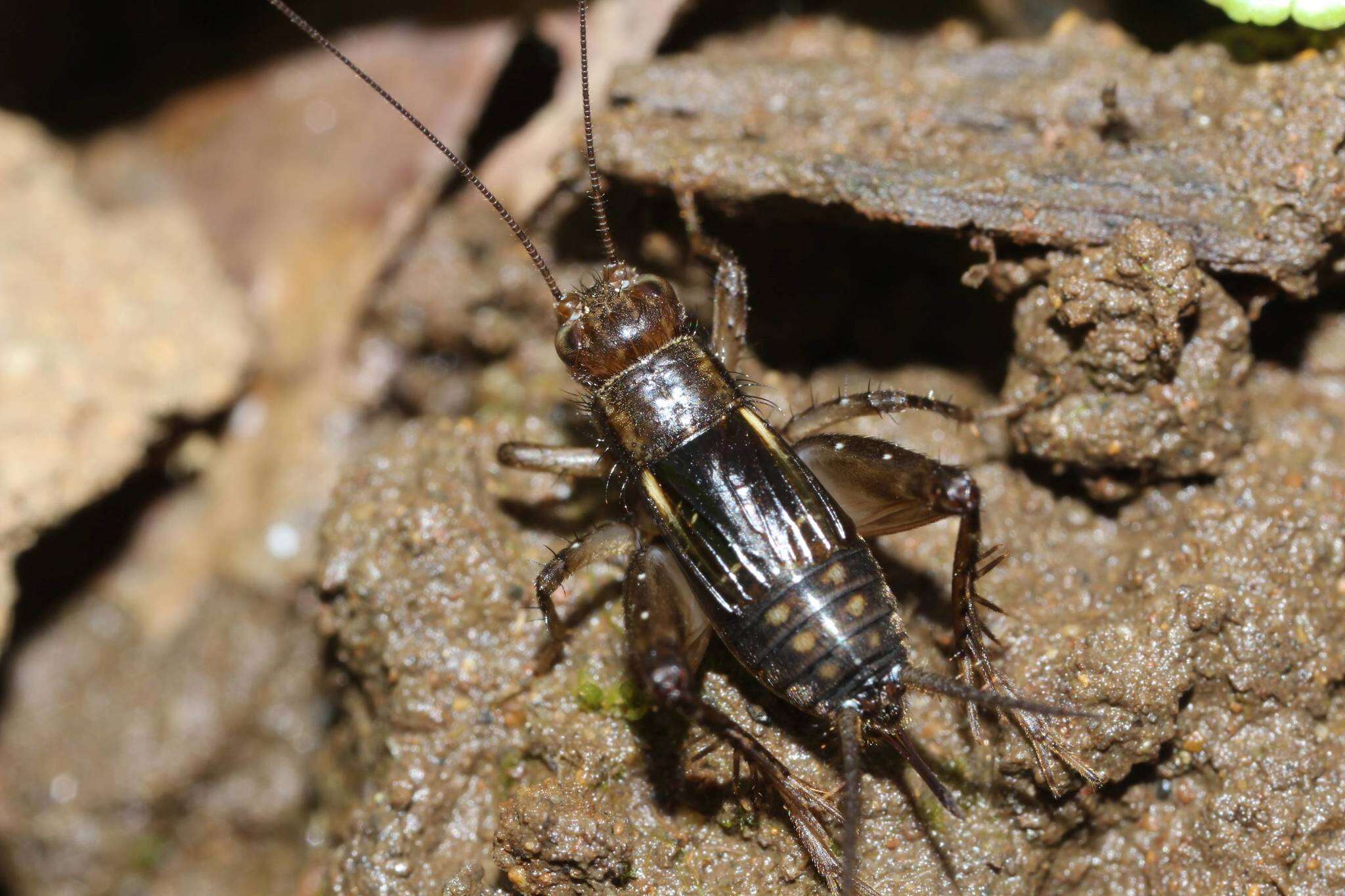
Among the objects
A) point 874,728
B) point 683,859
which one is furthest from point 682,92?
point 683,859

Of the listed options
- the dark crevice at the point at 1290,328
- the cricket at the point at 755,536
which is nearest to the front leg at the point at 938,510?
the cricket at the point at 755,536

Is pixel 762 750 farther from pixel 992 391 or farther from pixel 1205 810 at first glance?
pixel 992 391

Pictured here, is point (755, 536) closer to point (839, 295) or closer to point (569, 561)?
point (569, 561)

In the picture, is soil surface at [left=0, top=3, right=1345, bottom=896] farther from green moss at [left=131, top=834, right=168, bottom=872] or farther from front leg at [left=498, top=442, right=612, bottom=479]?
front leg at [left=498, top=442, right=612, bottom=479]

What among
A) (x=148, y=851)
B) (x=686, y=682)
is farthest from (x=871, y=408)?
(x=148, y=851)

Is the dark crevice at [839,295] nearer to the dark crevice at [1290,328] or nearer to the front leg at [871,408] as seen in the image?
the front leg at [871,408]
